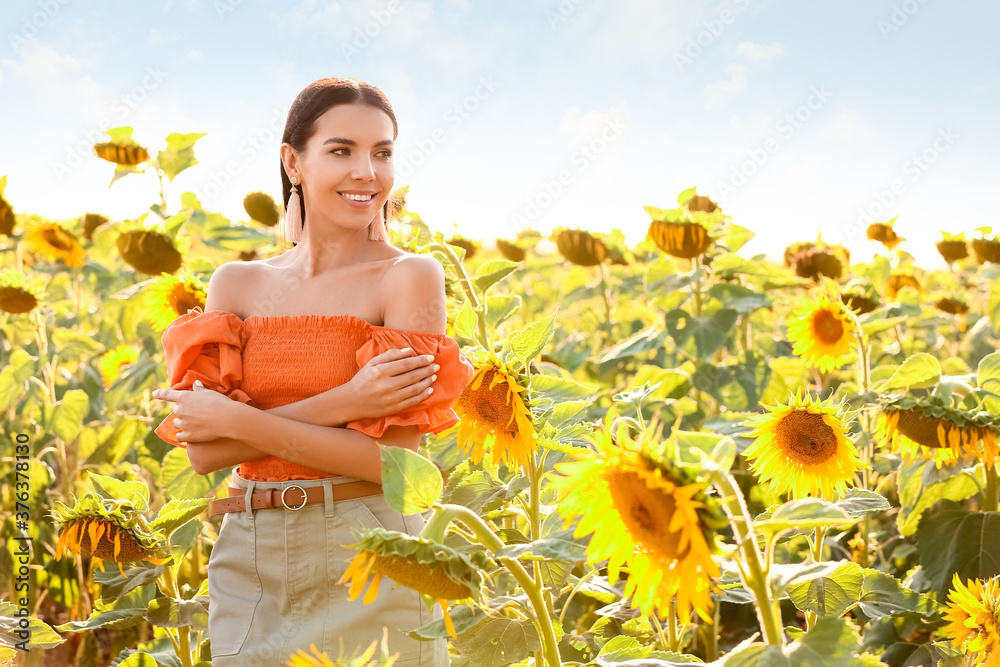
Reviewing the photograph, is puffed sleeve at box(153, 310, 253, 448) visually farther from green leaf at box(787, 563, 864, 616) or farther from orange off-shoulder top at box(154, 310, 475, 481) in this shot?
green leaf at box(787, 563, 864, 616)

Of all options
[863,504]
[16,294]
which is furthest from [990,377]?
[16,294]

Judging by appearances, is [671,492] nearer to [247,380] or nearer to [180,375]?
[247,380]

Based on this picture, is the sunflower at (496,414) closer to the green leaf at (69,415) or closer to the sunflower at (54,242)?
the green leaf at (69,415)

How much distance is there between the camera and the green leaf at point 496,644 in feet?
4.55

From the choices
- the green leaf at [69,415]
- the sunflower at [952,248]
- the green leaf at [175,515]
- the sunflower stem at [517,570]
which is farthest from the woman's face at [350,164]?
the sunflower at [952,248]

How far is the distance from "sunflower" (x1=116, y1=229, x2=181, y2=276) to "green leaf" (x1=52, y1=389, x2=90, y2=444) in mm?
554

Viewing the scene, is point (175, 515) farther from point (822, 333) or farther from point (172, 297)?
point (822, 333)

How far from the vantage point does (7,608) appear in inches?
64.9

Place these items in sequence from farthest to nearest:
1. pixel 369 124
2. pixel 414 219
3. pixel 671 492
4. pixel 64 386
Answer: pixel 64 386 < pixel 414 219 < pixel 369 124 < pixel 671 492

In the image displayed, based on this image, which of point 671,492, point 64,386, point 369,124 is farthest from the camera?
point 64,386

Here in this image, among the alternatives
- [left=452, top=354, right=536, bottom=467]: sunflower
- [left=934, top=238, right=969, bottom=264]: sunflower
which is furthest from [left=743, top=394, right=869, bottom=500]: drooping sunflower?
[left=934, top=238, right=969, bottom=264]: sunflower

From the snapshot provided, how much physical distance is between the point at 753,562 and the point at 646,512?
17cm

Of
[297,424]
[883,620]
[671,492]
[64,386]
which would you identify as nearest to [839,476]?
[883,620]

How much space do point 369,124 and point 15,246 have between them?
2995 millimetres
